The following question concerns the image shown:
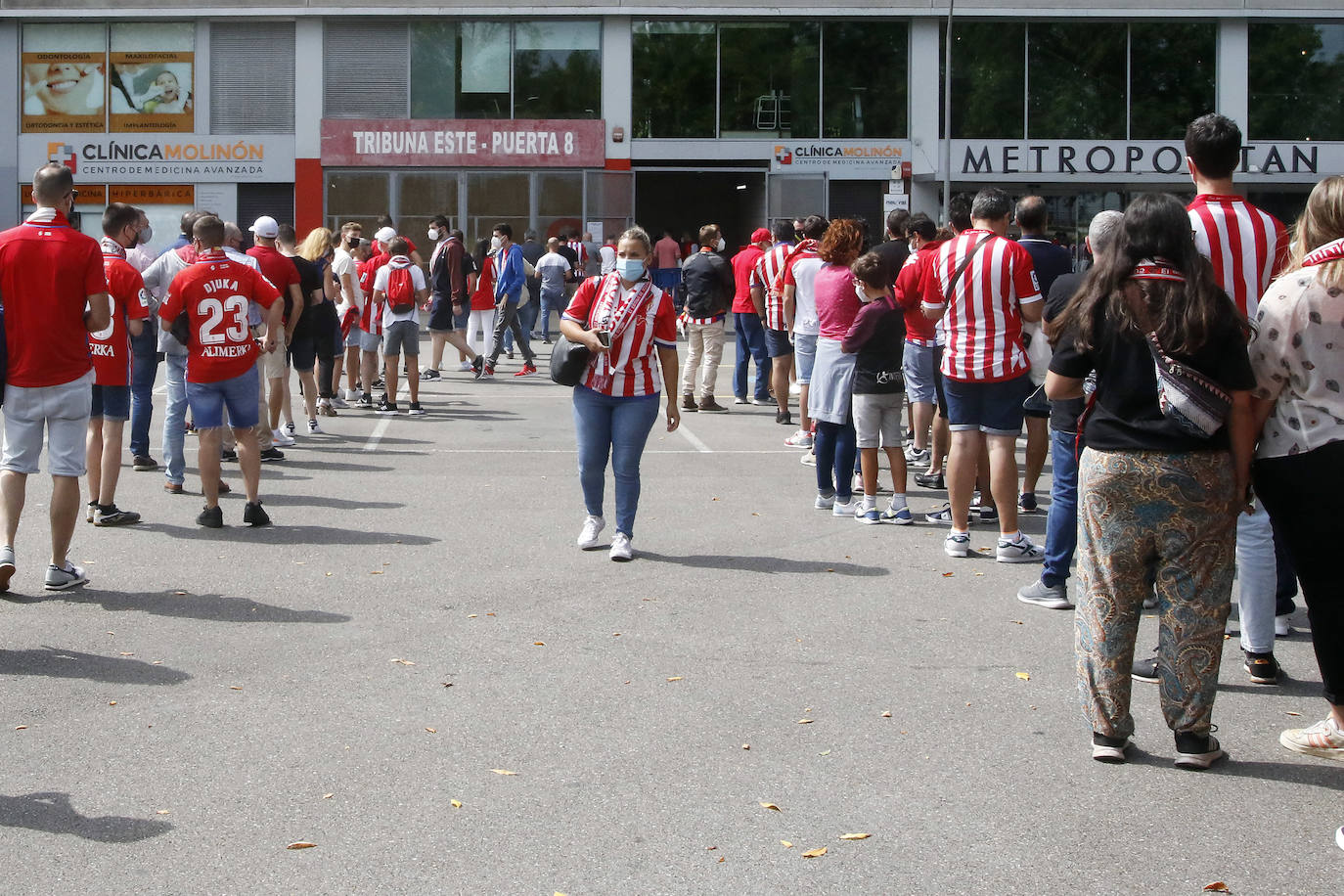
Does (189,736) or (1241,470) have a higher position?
(1241,470)

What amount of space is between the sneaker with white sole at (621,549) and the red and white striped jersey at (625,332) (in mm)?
794

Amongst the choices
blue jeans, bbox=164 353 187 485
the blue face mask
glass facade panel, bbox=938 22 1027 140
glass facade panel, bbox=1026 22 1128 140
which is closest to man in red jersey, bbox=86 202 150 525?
blue jeans, bbox=164 353 187 485

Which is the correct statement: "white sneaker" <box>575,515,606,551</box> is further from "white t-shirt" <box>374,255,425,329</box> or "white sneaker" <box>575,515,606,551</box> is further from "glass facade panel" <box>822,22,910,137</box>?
"glass facade panel" <box>822,22,910,137</box>

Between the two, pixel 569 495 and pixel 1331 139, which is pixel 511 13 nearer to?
pixel 1331 139

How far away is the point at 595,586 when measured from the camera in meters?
7.91

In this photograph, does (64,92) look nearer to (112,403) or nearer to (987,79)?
(987,79)

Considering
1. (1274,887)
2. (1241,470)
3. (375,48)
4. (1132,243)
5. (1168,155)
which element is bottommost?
(1274,887)

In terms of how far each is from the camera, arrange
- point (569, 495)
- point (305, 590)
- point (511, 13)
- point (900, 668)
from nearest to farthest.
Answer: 1. point (900, 668)
2. point (305, 590)
3. point (569, 495)
4. point (511, 13)

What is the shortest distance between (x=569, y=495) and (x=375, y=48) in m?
27.2

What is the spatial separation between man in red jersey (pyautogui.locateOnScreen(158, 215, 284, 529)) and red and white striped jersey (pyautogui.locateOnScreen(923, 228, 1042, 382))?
4.14 meters

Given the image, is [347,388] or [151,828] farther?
[347,388]

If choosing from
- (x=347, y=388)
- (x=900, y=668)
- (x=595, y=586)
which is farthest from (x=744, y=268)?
(x=900, y=668)

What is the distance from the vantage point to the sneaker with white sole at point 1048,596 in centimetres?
751

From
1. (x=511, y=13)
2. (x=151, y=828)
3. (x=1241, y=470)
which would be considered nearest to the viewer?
(x=151, y=828)
